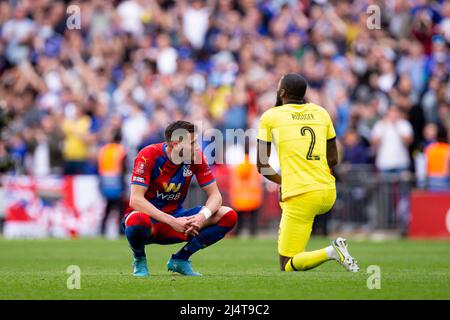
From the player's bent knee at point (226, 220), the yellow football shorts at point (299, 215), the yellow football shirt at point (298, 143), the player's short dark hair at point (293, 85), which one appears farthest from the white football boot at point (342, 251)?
the player's short dark hair at point (293, 85)

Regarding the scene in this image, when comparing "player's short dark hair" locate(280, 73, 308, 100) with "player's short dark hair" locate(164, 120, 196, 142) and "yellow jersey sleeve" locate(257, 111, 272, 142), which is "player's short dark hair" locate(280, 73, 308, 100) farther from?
"player's short dark hair" locate(164, 120, 196, 142)

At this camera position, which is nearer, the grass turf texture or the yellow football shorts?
the grass turf texture

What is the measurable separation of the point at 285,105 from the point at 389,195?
38.9ft

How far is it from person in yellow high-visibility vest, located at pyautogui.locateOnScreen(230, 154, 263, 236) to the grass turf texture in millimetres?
4684

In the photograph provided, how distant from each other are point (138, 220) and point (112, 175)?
13.9 m

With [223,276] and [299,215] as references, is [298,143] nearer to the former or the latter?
[299,215]

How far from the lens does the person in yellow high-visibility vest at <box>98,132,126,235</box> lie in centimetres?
2500

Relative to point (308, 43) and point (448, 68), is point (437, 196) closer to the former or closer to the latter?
point (448, 68)

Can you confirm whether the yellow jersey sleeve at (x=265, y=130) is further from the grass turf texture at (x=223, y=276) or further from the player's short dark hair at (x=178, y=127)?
the grass turf texture at (x=223, y=276)

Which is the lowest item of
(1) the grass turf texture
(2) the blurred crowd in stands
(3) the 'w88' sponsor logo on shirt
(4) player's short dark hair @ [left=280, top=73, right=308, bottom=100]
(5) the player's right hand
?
(1) the grass turf texture

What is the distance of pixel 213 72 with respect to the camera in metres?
27.2

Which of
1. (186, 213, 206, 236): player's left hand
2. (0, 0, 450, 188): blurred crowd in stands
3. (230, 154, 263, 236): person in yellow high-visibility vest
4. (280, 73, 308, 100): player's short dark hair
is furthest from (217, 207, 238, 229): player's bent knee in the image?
(230, 154, 263, 236): person in yellow high-visibility vest

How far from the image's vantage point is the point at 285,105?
40.2 feet

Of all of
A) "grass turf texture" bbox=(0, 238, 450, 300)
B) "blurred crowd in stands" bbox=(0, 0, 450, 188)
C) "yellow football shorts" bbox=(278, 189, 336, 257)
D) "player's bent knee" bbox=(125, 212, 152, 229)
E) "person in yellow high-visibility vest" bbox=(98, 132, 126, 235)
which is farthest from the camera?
"person in yellow high-visibility vest" bbox=(98, 132, 126, 235)
